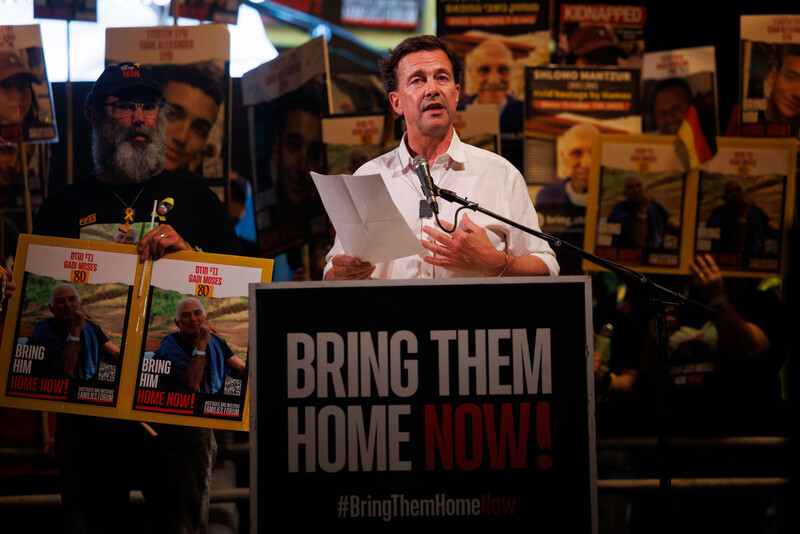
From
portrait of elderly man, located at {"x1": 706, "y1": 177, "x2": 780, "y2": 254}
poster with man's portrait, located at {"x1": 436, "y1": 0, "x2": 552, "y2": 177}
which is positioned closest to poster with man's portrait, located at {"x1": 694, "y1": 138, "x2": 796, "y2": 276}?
portrait of elderly man, located at {"x1": 706, "y1": 177, "x2": 780, "y2": 254}

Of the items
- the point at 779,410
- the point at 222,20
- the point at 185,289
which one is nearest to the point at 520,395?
the point at 185,289

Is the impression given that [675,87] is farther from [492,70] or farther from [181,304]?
[181,304]

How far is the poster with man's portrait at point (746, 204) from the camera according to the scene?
3.45m

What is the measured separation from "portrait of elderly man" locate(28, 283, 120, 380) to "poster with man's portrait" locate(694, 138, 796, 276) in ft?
8.27

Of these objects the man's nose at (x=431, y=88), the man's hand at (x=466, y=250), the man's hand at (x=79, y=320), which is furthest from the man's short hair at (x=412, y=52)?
the man's hand at (x=79, y=320)

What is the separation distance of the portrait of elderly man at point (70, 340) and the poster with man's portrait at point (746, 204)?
2.52 meters

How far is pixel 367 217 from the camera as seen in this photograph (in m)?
1.95

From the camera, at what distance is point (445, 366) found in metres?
1.80

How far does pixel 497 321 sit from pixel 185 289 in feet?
3.50

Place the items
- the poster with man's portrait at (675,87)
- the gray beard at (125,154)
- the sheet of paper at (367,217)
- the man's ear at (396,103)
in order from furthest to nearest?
the poster with man's portrait at (675,87), the gray beard at (125,154), the man's ear at (396,103), the sheet of paper at (367,217)

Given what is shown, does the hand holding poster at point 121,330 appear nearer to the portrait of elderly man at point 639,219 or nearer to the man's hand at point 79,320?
the man's hand at point 79,320

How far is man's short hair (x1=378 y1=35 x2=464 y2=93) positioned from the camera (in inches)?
93.8

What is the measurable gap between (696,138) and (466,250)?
185 centimetres

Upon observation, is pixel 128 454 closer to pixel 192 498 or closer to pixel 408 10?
pixel 192 498
